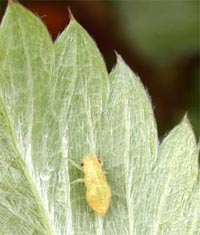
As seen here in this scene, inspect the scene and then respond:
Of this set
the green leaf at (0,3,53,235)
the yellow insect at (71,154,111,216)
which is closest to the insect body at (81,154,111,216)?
the yellow insect at (71,154,111,216)

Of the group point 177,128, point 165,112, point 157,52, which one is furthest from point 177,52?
point 177,128

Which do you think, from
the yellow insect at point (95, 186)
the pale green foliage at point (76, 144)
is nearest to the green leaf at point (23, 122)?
the pale green foliage at point (76, 144)

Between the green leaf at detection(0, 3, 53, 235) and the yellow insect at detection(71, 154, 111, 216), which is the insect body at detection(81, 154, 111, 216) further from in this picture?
the green leaf at detection(0, 3, 53, 235)

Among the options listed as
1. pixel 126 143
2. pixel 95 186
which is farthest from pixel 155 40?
pixel 95 186

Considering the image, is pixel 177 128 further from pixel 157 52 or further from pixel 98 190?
pixel 157 52

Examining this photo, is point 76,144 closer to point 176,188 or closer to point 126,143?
point 126,143
